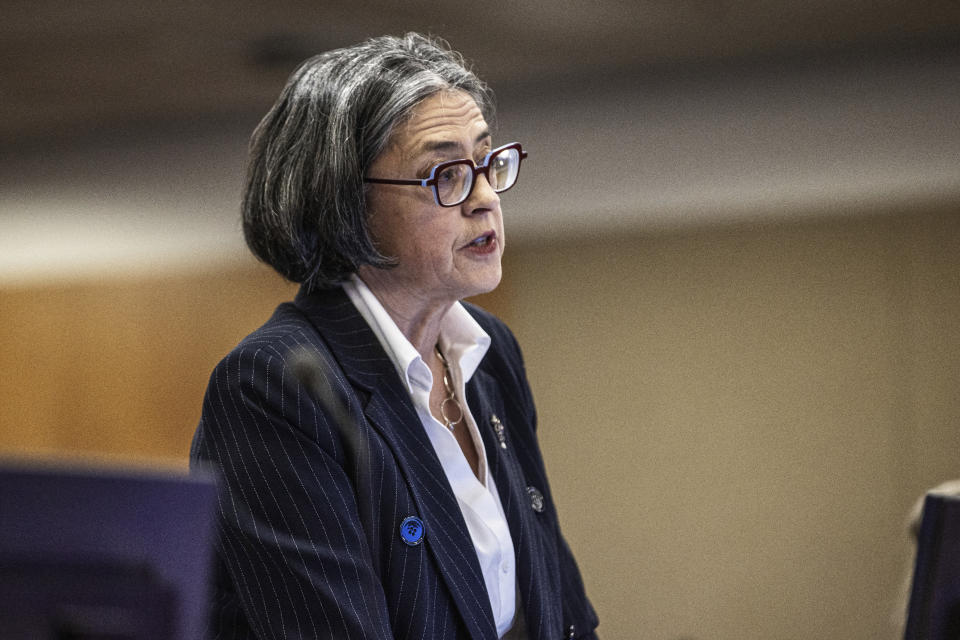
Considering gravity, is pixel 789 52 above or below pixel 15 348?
above

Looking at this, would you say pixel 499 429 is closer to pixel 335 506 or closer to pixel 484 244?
pixel 484 244

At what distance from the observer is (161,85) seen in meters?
3.87

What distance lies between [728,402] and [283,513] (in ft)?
9.71

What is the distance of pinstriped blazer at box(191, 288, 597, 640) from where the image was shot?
1.23 m

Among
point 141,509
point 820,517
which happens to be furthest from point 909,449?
point 141,509

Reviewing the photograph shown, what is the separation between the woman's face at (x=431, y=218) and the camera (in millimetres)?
1509

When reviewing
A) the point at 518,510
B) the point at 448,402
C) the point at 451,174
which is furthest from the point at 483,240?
the point at 518,510

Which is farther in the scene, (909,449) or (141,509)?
(909,449)

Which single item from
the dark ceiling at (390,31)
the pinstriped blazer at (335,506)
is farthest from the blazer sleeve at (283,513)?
the dark ceiling at (390,31)

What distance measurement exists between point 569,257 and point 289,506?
9.96 feet

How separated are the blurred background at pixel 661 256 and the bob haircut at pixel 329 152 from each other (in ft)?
5.64

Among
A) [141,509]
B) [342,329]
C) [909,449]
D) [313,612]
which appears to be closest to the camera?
[141,509]

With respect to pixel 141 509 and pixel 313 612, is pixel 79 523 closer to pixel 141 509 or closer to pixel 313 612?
pixel 141 509

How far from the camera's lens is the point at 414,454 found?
1408 mm
